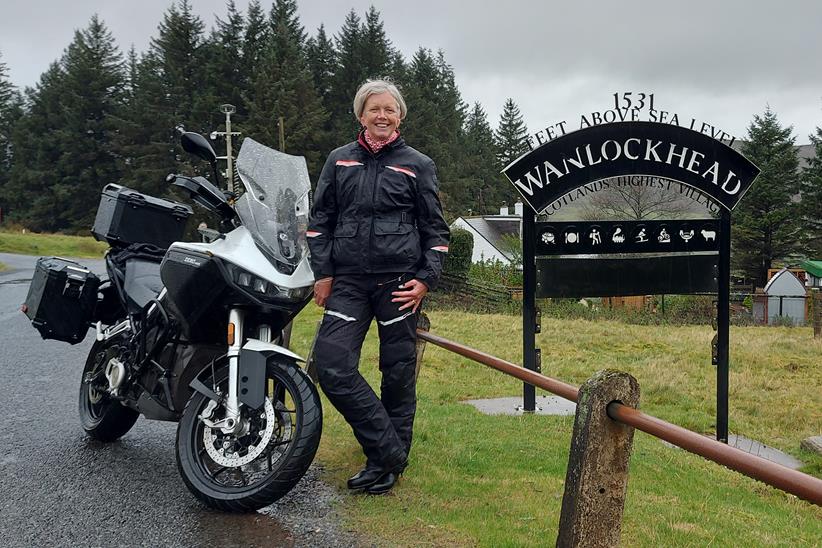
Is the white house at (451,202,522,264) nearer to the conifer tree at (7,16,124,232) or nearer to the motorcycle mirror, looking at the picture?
the conifer tree at (7,16,124,232)

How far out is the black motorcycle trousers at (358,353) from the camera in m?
3.45

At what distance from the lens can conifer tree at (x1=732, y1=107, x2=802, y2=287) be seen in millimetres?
45094

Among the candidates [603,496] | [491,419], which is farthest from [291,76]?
[603,496]

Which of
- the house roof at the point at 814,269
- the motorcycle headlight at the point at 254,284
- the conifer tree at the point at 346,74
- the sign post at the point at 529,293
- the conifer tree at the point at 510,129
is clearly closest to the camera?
the motorcycle headlight at the point at 254,284

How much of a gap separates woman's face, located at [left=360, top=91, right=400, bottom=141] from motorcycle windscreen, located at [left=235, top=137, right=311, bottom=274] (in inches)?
22.0

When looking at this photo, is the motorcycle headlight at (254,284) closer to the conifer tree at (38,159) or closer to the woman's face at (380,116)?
the woman's face at (380,116)

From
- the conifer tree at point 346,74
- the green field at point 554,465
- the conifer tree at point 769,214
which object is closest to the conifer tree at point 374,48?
the conifer tree at point 346,74

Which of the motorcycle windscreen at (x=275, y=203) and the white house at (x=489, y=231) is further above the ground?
the white house at (x=489, y=231)

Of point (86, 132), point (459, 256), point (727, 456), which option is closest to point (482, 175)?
point (86, 132)

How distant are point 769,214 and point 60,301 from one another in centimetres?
4736

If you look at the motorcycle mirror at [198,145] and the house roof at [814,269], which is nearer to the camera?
the motorcycle mirror at [198,145]

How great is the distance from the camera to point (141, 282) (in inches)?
172

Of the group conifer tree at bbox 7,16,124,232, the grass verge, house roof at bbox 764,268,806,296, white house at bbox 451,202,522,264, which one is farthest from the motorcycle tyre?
conifer tree at bbox 7,16,124,232

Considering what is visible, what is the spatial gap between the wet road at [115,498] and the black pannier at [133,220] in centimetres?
134
